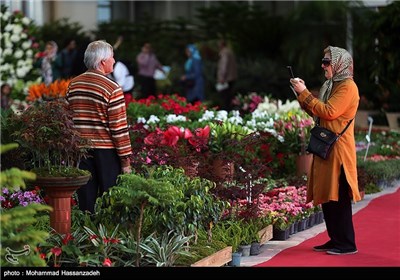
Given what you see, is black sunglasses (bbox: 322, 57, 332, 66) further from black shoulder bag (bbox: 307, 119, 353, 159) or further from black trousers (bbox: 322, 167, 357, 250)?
black trousers (bbox: 322, 167, 357, 250)

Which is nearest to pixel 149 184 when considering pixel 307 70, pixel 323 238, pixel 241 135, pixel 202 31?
pixel 323 238

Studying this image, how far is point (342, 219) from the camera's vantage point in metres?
8.99

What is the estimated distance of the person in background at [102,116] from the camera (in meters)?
8.68

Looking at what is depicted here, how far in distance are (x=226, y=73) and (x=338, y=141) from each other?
1502cm

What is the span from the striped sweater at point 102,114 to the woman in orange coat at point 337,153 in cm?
141

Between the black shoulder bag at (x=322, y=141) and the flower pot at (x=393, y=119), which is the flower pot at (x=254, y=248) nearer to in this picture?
the black shoulder bag at (x=322, y=141)

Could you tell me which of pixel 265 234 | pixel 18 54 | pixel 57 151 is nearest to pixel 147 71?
pixel 18 54

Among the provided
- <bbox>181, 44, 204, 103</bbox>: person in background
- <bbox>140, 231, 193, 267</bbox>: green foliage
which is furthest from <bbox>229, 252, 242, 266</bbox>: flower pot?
<bbox>181, 44, 204, 103</bbox>: person in background

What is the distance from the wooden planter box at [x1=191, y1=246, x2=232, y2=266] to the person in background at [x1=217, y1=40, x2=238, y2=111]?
15.0m

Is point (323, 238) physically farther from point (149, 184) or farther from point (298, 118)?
point (298, 118)

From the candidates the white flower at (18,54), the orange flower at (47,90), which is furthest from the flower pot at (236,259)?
the white flower at (18,54)

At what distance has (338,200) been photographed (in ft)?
29.3

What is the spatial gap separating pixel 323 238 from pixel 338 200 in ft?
3.43

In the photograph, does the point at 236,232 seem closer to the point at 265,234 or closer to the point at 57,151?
the point at 265,234
